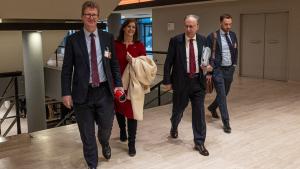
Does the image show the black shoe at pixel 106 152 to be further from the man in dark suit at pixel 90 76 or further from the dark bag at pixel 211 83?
the dark bag at pixel 211 83

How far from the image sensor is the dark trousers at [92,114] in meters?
3.06

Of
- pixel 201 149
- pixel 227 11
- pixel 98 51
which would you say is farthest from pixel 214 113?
pixel 227 11

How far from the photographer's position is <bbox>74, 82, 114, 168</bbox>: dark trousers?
3.06 meters

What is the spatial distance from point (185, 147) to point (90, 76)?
4.97 feet

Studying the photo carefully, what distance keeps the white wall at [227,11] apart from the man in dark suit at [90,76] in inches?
268

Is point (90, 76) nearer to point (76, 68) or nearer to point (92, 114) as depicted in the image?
point (76, 68)

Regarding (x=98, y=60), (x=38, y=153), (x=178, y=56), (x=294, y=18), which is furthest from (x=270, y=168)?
(x=294, y=18)

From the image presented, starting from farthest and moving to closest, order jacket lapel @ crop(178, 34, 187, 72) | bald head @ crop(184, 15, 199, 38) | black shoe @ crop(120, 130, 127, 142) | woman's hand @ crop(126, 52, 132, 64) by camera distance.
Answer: black shoe @ crop(120, 130, 127, 142) < jacket lapel @ crop(178, 34, 187, 72) < bald head @ crop(184, 15, 199, 38) < woman's hand @ crop(126, 52, 132, 64)

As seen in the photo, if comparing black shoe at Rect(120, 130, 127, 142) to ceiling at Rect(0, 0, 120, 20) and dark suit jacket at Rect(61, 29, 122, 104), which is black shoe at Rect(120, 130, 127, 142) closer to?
dark suit jacket at Rect(61, 29, 122, 104)

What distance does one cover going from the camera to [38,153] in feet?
12.4

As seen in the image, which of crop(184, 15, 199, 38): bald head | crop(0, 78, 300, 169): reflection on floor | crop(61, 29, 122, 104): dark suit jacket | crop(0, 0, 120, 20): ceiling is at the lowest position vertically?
crop(0, 78, 300, 169): reflection on floor

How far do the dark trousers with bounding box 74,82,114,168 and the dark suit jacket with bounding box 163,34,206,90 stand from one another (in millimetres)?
867

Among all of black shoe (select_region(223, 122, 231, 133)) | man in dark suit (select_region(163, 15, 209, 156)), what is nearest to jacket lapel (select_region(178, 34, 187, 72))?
man in dark suit (select_region(163, 15, 209, 156))

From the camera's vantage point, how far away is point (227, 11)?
33.5 feet
